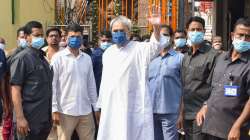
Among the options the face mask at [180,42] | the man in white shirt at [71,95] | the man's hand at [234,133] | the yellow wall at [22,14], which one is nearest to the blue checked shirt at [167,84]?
the man in white shirt at [71,95]

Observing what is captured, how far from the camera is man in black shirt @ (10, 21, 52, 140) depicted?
6.11 meters

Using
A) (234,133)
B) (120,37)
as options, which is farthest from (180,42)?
(234,133)

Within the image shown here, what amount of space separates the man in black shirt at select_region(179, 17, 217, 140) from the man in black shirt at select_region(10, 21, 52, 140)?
1648 mm

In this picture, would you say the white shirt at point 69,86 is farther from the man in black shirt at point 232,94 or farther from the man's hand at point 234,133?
the man's hand at point 234,133

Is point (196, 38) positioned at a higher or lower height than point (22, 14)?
lower

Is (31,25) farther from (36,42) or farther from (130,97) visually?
(130,97)

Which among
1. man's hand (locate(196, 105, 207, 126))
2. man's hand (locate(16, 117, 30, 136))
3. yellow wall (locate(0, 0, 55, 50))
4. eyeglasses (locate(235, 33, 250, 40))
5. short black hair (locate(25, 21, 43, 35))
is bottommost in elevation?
man's hand (locate(16, 117, 30, 136))

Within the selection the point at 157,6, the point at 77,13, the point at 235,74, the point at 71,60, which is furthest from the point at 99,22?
the point at 235,74

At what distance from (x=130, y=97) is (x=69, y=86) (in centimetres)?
144

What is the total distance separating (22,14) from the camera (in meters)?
15.7

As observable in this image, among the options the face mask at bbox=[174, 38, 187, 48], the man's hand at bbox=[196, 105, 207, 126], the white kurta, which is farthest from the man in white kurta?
the face mask at bbox=[174, 38, 187, 48]

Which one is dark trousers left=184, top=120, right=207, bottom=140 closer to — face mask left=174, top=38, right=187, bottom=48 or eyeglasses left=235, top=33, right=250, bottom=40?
eyeglasses left=235, top=33, right=250, bottom=40

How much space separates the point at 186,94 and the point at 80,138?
→ 1.82 m

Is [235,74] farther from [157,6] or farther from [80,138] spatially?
[157,6]
